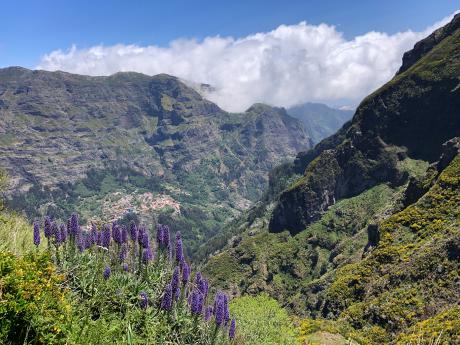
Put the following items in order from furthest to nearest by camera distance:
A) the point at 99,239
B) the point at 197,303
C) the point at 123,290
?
the point at 99,239
the point at 123,290
the point at 197,303

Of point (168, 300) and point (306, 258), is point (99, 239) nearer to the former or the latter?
point (168, 300)

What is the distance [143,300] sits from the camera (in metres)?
12.2

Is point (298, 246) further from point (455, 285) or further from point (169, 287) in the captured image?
point (169, 287)

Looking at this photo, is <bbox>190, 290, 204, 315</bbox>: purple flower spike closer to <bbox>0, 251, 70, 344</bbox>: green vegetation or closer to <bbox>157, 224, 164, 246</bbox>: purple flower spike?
<bbox>157, 224, 164, 246</bbox>: purple flower spike

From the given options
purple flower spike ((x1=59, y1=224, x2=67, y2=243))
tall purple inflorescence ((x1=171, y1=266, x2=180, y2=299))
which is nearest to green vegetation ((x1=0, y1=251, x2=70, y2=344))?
tall purple inflorescence ((x1=171, y1=266, x2=180, y2=299))

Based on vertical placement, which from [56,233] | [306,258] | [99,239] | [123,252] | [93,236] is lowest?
[306,258]

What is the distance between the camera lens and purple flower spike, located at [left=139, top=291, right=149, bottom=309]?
1204 centimetres

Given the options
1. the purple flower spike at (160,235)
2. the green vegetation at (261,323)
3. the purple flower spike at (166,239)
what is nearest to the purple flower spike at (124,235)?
the purple flower spike at (160,235)

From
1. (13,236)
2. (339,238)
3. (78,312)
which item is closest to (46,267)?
(78,312)

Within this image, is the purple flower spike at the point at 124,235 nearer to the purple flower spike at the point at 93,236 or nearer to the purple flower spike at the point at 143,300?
the purple flower spike at the point at 93,236

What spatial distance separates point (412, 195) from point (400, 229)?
18419mm

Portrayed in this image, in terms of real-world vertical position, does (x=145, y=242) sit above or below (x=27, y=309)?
above

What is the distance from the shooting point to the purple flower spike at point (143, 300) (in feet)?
39.5

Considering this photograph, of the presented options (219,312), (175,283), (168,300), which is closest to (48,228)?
(175,283)
